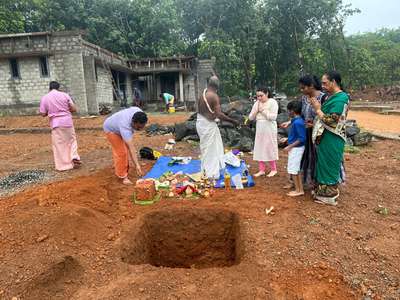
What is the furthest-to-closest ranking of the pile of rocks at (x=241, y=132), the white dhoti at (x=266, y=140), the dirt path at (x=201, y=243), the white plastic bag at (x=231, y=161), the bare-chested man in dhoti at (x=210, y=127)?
the pile of rocks at (x=241, y=132) → the white plastic bag at (x=231, y=161) → the white dhoti at (x=266, y=140) → the bare-chested man in dhoti at (x=210, y=127) → the dirt path at (x=201, y=243)

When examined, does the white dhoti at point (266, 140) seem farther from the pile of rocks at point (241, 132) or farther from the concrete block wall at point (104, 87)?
the concrete block wall at point (104, 87)

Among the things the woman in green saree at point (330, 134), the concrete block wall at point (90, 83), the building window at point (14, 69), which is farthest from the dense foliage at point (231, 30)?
the woman in green saree at point (330, 134)

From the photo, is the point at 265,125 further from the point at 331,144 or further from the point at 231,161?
the point at 331,144

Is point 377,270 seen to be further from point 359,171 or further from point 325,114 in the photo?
point 359,171

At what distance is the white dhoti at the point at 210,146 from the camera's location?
5.22 metres

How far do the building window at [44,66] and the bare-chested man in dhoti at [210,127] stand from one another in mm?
13456

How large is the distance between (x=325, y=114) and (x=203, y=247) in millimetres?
2322

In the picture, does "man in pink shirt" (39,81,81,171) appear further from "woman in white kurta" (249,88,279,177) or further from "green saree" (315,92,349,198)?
Result: "green saree" (315,92,349,198)

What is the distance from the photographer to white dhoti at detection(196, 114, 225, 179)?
5.22 meters

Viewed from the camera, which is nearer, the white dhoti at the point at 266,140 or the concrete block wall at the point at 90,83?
the white dhoti at the point at 266,140

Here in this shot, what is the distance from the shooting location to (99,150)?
8680 millimetres

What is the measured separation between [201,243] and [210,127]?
1.87m

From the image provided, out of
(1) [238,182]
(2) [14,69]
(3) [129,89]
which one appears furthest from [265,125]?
(3) [129,89]

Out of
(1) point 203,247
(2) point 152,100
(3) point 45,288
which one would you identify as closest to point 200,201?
(1) point 203,247
